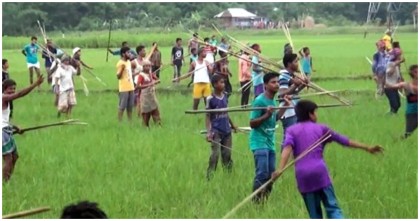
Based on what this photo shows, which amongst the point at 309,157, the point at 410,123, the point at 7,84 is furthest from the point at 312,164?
the point at 410,123

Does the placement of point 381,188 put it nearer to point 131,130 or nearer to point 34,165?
point 34,165

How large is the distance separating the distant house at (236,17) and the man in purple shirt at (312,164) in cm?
2036

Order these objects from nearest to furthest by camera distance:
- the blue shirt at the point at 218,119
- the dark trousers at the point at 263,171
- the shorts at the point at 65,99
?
the dark trousers at the point at 263,171
the blue shirt at the point at 218,119
the shorts at the point at 65,99

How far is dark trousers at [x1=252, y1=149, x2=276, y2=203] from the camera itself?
23.5 feet

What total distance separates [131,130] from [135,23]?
1351 centimetres

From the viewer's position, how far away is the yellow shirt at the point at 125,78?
41.5 ft

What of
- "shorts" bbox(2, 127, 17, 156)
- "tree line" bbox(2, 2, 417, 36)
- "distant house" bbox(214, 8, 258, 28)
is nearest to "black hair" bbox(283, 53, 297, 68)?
"shorts" bbox(2, 127, 17, 156)

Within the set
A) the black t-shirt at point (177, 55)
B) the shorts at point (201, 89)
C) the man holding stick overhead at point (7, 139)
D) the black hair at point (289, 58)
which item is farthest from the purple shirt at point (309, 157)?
the black t-shirt at point (177, 55)

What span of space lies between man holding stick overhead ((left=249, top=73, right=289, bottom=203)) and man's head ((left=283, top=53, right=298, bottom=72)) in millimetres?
926

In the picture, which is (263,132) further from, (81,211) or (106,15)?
(106,15)

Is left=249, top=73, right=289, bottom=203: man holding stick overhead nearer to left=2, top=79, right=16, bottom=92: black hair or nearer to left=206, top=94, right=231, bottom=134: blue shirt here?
left=206, top=94, right=231, bottom=134: blue shirt

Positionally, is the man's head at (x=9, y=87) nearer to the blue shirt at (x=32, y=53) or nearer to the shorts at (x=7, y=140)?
the shorts at (x=7, y=140)

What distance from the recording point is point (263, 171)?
7.18 metres

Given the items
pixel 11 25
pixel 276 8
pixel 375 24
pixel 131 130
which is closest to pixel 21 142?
pixel 131 130
